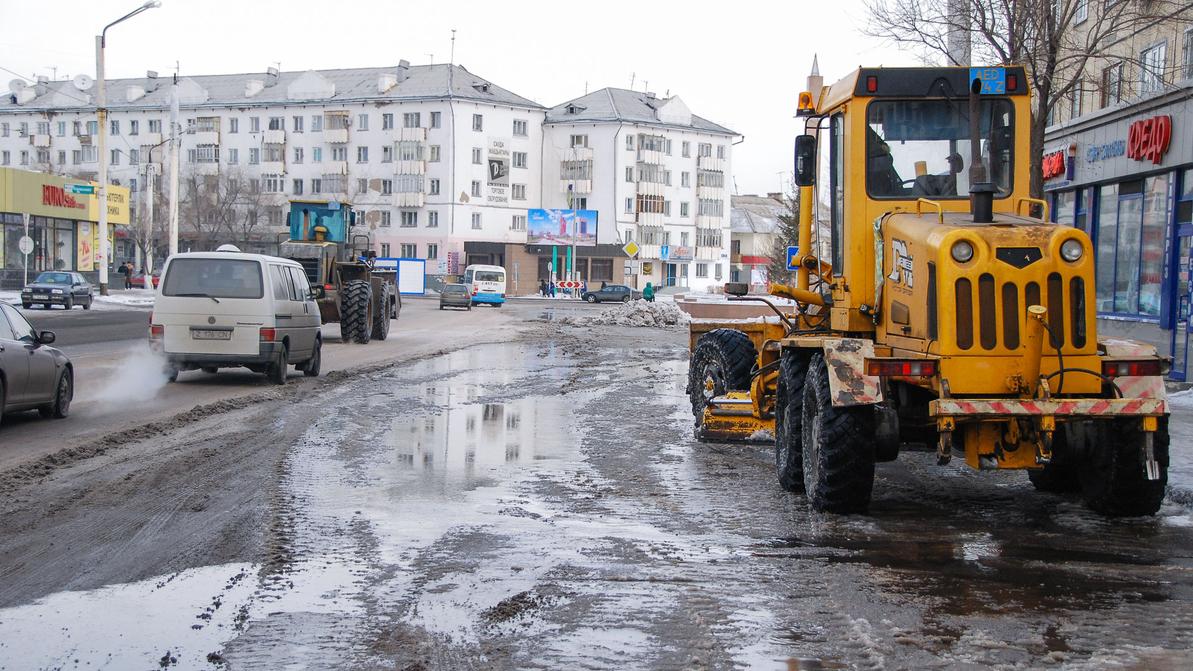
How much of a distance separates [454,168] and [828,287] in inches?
3453

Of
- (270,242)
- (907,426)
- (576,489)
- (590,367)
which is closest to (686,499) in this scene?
(576,489)

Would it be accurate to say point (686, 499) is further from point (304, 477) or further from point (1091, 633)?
point (1091, 633)

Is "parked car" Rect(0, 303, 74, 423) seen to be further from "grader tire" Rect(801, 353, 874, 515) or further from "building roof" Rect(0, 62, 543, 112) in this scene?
"building roof" Rect(0, 62, 543, 112)

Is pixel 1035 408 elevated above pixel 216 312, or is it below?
below

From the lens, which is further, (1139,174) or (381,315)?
(381,315)

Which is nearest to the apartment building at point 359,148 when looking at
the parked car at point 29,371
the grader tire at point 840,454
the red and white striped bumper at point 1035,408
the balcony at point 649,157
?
the balcony at point 649,157

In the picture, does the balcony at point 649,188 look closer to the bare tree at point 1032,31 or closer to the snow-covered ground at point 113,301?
Answer: the snow-covered ground at point 113,301

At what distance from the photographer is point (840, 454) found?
8.16 meters

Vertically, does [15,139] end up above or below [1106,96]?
above

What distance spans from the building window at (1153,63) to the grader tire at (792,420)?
1559 centimetres

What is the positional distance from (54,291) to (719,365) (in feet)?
129

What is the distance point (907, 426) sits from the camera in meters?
8.48

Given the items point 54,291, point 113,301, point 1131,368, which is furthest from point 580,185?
point 1131,368

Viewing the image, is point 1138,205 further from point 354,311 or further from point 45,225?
point 45,225
